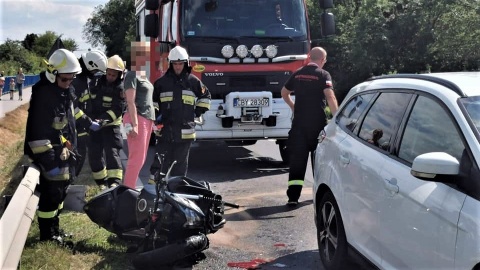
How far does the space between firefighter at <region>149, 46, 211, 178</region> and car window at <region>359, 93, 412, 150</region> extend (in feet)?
8.54

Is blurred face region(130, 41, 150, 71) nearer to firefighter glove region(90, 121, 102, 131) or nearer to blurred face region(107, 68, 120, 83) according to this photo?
blurred face region(107, 68, 120, 83)

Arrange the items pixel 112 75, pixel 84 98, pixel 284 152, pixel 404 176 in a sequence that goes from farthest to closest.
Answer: pixel 284 152 → pixel 84 98 → pixel 112 75 → pixel 404 176

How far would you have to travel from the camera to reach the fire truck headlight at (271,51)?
9742 millimetres

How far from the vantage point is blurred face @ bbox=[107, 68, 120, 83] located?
687 centimetres

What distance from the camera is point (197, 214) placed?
16.5ft

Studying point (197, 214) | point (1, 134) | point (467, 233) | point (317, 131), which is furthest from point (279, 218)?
point (1, 134)

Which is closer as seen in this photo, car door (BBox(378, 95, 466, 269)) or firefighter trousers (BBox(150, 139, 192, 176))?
car door (BBox(378, 95, 466, 269))

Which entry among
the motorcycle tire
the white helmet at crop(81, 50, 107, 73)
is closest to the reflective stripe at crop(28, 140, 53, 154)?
the motorcycle tire

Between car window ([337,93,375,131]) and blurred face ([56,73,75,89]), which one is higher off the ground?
blurred face ([56,73,75,89])

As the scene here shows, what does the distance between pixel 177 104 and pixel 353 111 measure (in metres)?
2.38

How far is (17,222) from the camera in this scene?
3.85 m

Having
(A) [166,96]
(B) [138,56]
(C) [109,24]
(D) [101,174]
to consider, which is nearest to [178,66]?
(A) [166,96]

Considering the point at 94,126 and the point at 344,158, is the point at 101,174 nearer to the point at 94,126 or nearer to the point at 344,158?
the point at 94,126

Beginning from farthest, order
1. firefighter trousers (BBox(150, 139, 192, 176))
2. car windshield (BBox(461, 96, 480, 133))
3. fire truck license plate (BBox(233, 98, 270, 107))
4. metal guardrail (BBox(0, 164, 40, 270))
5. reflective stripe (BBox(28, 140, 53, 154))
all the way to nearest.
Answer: fire truck license plate (BBox(233, 98, 270, 107)), firefighter trousers (BBox(150, 139, 192, 176)), reflective stripe (BBox(28, 140, 53, 154)), metal guardrail (BBox(0, 164, 40, 270)), car windshield (BBox(461, 96, 480, 133))
